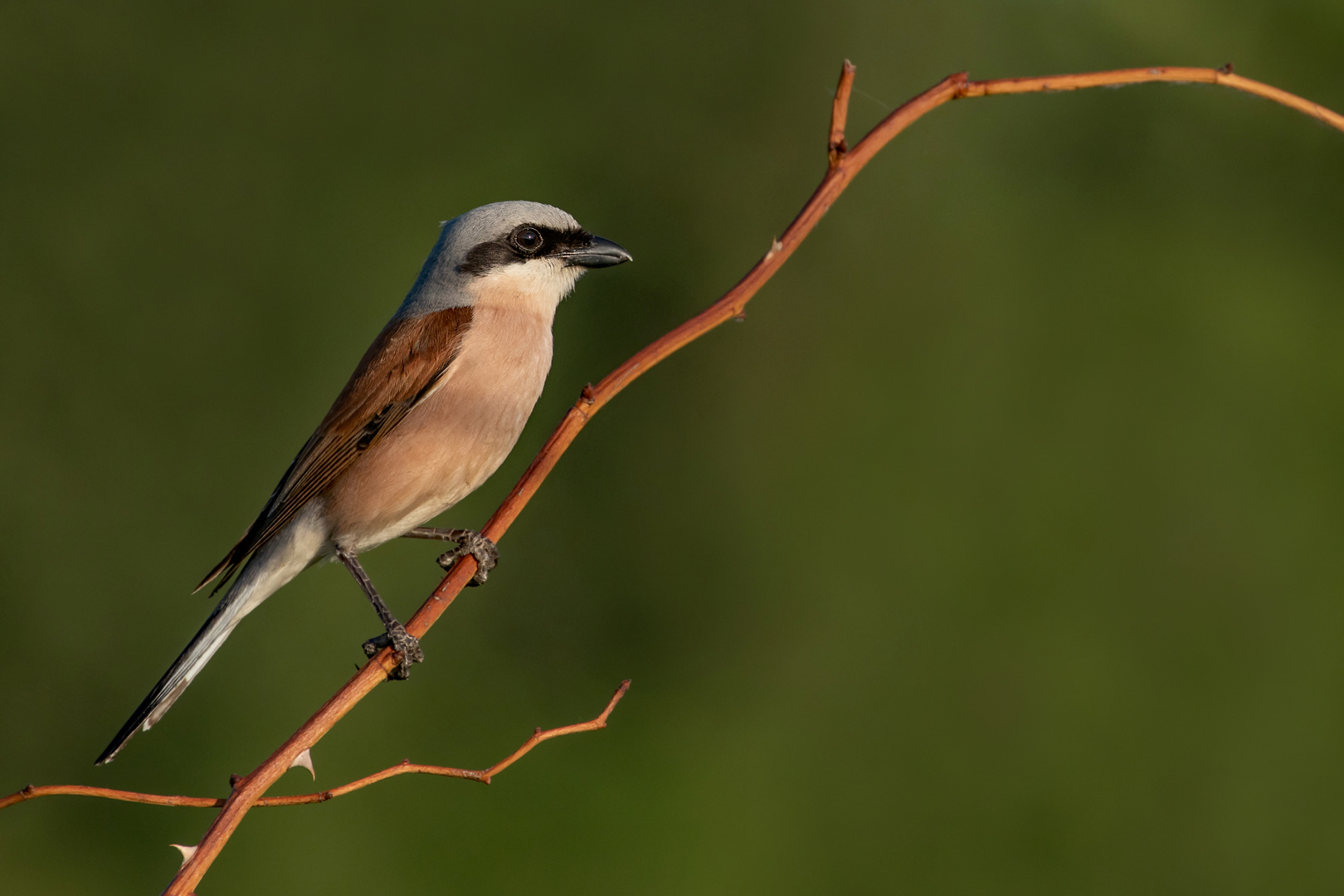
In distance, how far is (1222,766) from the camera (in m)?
9.82

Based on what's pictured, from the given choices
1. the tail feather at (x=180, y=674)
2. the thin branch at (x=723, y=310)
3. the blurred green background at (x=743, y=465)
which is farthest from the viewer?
the blurred green background at (x=743, y=465)

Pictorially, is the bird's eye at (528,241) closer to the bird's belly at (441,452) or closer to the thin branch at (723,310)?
the bird's belly at (441,452)

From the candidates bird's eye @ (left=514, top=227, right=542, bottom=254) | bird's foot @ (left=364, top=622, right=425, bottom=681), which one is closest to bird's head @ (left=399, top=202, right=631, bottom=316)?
bird's eye @ (left=514, top=227, right=542, bottom=254)

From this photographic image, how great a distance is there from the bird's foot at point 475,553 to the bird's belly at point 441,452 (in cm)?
11

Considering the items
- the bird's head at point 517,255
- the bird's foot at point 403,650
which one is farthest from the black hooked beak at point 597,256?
the bird's foot at point 403,650

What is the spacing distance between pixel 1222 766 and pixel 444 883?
265 inches

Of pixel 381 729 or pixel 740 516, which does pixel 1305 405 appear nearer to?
pixel 740 516

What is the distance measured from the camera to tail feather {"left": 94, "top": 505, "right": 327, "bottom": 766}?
240 cm

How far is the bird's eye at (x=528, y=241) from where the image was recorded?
3070mm

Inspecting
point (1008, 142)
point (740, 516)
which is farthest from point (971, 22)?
point (740, 516)

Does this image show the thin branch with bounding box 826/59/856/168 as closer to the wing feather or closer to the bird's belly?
the bird's belly

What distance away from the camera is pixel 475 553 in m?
1.86

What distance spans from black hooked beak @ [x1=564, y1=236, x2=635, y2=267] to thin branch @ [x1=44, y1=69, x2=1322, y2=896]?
52.0 inches

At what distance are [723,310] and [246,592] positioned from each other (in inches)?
69.3
